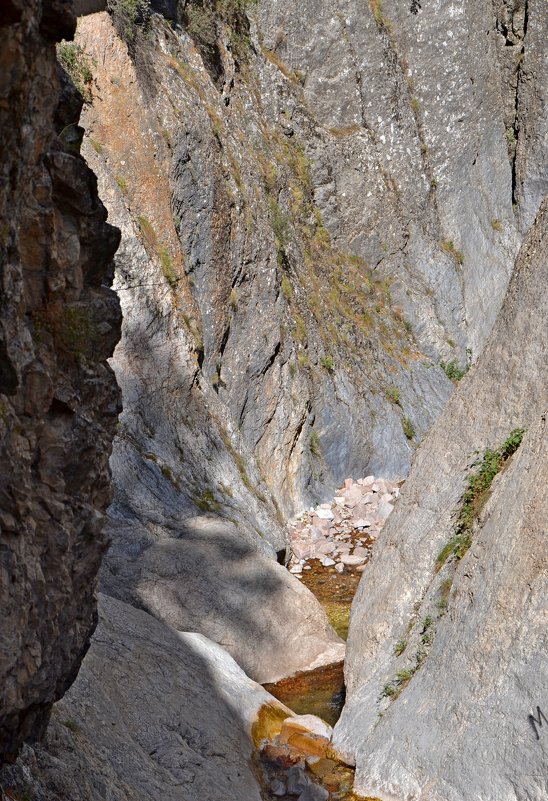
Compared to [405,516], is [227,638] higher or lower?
lower

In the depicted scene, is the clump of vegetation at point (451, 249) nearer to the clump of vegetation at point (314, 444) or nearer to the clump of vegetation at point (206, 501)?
the clump of vegetation at point (314, 444)

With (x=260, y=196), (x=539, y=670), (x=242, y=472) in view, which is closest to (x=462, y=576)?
(x=539, y=670)

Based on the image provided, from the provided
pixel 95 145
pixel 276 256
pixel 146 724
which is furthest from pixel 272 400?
pixel 146 724

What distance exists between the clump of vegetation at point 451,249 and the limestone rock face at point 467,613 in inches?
525

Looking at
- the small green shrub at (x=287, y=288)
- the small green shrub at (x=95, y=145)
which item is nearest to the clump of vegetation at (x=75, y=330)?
the small green shrub at (x=95, y=145)

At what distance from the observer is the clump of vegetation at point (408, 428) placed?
15286 mm

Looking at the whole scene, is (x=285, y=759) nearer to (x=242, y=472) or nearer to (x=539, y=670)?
(x=539, y=670)

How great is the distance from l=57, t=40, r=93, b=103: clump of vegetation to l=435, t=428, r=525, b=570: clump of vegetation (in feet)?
25.8

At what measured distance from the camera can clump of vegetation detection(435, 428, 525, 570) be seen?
21.1ft

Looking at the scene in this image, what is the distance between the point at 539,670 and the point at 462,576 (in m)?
0.95

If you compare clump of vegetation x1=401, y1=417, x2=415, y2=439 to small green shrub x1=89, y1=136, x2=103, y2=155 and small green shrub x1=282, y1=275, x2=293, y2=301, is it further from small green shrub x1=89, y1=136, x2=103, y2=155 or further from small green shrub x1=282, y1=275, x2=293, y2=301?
small green shrub x1=89, y1=136, x2=103, y2=155

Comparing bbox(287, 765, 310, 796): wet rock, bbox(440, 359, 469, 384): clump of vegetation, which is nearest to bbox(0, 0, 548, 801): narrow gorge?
bbox(287, 765, 310, 796): wet rock

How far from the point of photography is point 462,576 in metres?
5.92

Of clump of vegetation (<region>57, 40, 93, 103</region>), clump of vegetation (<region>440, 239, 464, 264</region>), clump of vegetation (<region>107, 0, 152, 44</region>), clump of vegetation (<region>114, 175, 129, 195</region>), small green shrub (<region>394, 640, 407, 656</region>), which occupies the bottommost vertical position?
small green shrub (<region>394, 640, 407, 656</region>)
